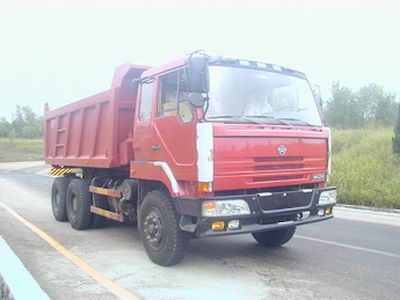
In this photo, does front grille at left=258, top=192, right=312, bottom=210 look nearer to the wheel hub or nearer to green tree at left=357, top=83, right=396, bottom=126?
the wheel hub

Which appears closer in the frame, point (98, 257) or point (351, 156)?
point (98, 257)

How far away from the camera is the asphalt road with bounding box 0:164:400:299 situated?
4.85 metres

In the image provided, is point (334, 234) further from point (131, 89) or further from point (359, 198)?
point (359, 198)

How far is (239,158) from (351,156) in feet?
50.3

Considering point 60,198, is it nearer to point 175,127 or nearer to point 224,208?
point 175,127

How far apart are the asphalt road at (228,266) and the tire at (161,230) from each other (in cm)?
17

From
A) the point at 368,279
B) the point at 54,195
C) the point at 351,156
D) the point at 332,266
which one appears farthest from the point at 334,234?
the point at 351,156

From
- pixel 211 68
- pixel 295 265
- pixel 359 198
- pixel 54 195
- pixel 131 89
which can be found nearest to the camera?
pixel 211 68

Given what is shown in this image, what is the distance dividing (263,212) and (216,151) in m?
0.92

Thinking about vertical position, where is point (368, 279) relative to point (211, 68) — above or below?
below

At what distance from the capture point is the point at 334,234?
321 inches

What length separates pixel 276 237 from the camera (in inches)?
275

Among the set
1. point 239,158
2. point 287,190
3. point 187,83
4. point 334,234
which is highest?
point 187,83

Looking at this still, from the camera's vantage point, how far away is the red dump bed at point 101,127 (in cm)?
723
